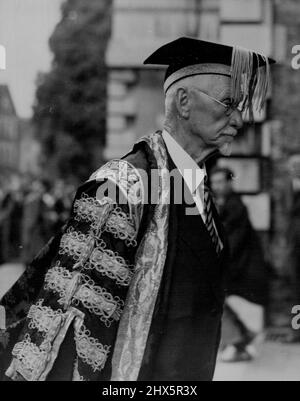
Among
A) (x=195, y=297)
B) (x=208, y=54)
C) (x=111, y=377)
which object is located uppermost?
(x=208, y=54)

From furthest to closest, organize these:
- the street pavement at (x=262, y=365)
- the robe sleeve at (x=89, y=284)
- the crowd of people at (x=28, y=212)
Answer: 1. the crowd of people at (x=28, y=212)
2. the street pavement at (x=262, y=365)
3. the robe sleeve at (x=89, y=284)

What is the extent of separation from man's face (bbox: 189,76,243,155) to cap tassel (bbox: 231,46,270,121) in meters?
0.02

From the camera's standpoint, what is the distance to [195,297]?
1.61m

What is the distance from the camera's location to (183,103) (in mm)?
1647

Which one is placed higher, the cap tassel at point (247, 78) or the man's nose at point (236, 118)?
the cap tassel at point (247, 78)

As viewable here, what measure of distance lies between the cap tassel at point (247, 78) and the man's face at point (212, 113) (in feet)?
0.08

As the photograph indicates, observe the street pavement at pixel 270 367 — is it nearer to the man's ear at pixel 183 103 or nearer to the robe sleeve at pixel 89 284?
the robe sleeve at pixel 89 284

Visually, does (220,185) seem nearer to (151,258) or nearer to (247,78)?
(247,78)

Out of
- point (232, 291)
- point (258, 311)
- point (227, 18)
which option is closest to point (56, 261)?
point (232, 291)

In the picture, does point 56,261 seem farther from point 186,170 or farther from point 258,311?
point 258,311

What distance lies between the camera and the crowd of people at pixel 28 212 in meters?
2.27

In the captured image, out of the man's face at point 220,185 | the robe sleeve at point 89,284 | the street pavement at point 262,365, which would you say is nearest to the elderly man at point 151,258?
the robe sleeve at point 89,284

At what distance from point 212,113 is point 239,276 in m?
0.82
